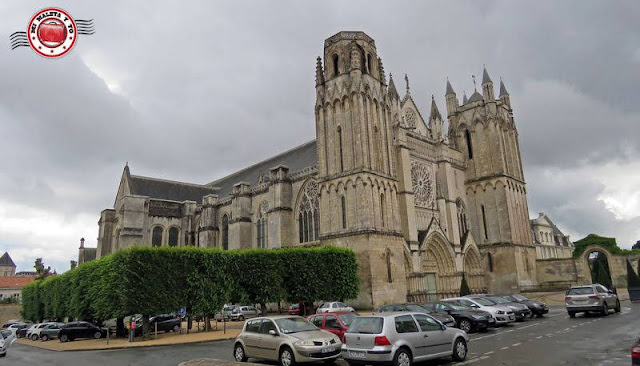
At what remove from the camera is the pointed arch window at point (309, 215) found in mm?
40850

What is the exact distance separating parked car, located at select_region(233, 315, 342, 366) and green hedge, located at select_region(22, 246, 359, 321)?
12582 mm

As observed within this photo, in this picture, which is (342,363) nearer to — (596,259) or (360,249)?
(360,249)

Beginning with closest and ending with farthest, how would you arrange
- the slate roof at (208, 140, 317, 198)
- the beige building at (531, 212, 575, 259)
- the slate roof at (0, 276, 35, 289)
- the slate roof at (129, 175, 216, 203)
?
the slate roof at (208, 140, 317, 198)
the slate roof at (129, 175, 216, 203)
the beige building at (531, 212, 575, 259)
the slate roof at (0, 276, 35, 289)

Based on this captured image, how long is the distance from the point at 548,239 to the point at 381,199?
66795 mm

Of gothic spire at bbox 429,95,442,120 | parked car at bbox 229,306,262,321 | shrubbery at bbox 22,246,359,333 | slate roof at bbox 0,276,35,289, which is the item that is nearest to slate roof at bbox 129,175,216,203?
shrubbery at bbox 22,246,359,333

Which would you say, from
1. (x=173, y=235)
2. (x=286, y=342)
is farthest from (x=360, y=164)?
(x=173, y=235)

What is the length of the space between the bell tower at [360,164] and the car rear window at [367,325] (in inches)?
824

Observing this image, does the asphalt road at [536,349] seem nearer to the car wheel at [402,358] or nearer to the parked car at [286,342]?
the car wheel at [402,358]

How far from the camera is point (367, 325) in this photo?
1185 cm

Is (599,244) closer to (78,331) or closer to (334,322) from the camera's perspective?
(334,322)

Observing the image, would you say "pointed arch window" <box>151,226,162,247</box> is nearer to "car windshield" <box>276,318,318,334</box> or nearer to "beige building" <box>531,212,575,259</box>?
"car windshield" <box>276,318,318,334</box>

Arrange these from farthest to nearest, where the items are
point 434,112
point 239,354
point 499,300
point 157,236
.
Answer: point 157,236 < point 434,112 < point 499,300 < point 239,354

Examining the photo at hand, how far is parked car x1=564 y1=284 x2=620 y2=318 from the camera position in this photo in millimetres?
22094

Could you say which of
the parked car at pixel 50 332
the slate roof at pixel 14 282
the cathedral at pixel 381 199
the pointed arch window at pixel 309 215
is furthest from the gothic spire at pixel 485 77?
the slate roof at pixel 14 282
